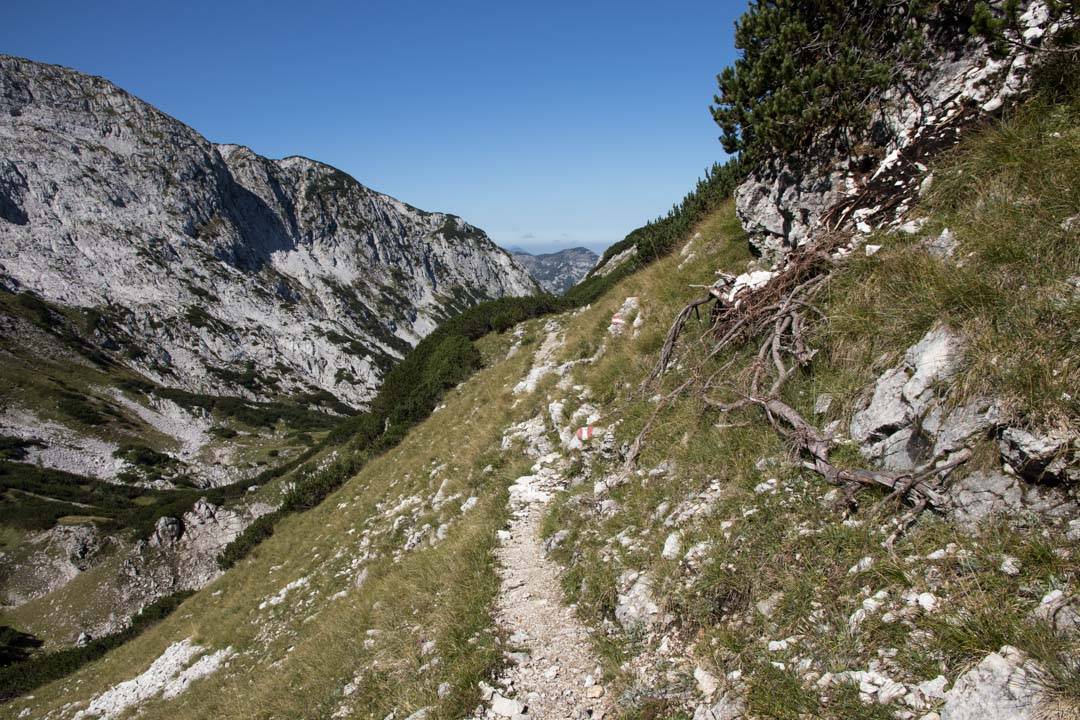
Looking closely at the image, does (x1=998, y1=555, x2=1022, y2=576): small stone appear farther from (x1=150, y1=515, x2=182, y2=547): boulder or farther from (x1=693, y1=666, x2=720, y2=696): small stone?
(x1=150, y1=515, x2=182, y2=547): boulder

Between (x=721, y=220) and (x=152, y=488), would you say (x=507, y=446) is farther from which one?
(x=152, y=488)

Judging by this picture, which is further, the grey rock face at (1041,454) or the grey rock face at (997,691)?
the grey rock face at (1041,454)

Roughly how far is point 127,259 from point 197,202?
1536 inches

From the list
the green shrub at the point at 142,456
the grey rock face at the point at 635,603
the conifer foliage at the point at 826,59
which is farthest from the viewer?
the green shrub at the point at 142,456

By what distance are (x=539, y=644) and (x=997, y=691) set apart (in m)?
4.17

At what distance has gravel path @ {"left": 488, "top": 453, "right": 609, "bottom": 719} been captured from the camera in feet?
16.0

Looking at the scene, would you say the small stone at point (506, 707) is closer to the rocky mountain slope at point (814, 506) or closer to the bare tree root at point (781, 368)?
the rocky mountain slope at point (814, 506)

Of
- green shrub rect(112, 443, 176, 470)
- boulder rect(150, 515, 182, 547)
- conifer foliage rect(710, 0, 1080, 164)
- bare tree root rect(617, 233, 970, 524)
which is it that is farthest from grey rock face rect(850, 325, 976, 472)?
green shrub rect(112, 443, 176, 470)

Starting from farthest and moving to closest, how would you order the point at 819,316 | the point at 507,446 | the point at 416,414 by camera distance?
the point at 416,414, the point at 507,446, the point at 819,316

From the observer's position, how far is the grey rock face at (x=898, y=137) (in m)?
6.50

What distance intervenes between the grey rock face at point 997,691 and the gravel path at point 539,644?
2.78 m

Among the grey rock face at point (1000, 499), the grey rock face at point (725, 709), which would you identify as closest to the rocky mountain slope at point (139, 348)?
the grey rock face at point (725, 709)

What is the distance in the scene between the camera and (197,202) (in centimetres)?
16012

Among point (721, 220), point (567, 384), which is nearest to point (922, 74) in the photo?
point (721, 220)
